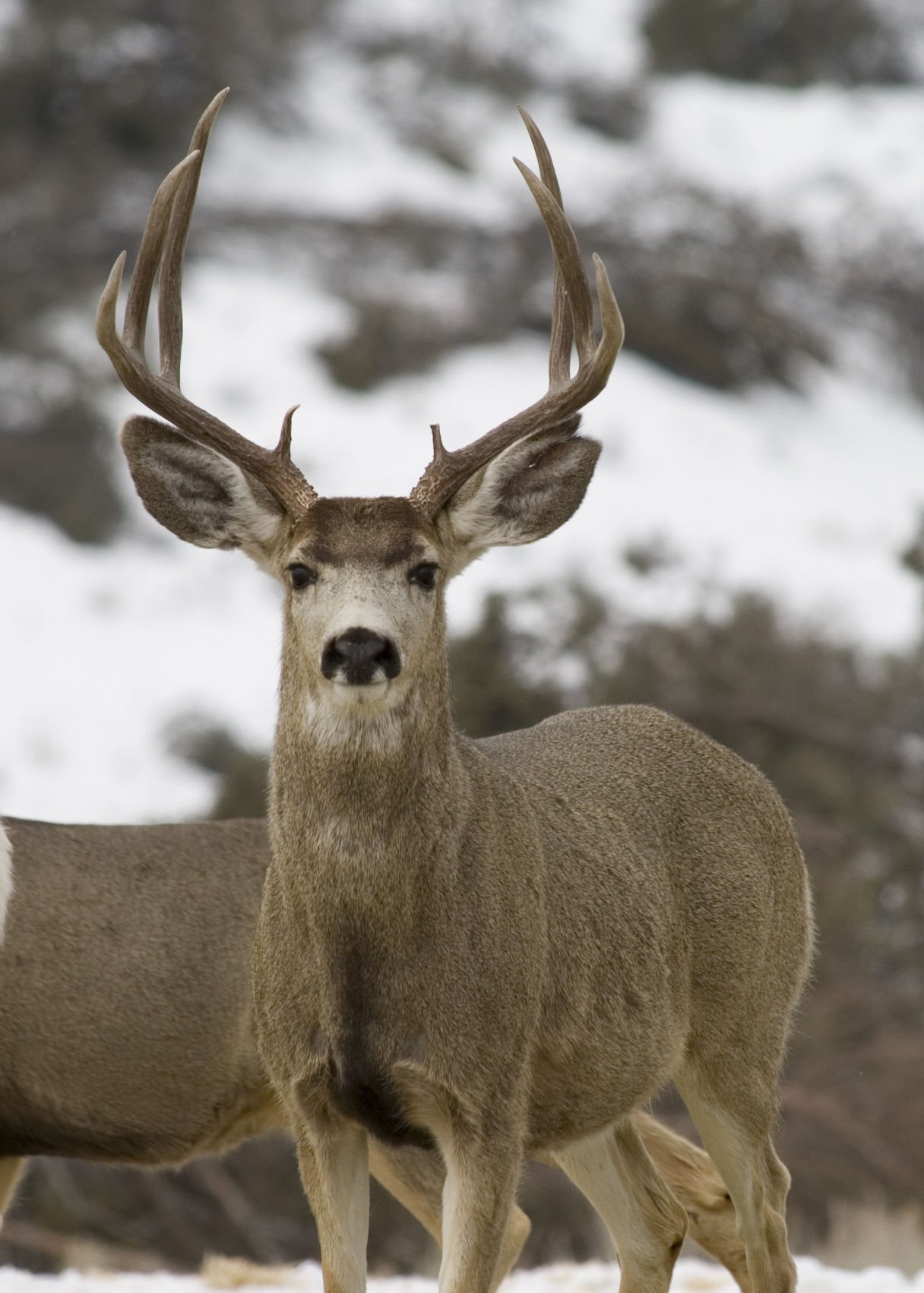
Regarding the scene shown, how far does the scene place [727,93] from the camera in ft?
121

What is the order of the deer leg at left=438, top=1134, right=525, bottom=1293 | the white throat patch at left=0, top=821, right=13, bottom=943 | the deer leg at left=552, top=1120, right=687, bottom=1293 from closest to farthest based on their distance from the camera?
1. the deer leg at left=438, top=1134, right=525, bottom=1293
2. the white throat patch at left=0, top=821, right=13, bottom=943
3. the deer leg at left=552, top=1120, right=687, bottom=1293

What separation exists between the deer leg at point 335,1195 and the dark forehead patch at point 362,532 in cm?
141

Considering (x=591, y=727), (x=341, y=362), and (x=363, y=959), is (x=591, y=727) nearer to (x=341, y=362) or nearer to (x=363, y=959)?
(x=363, y=959)

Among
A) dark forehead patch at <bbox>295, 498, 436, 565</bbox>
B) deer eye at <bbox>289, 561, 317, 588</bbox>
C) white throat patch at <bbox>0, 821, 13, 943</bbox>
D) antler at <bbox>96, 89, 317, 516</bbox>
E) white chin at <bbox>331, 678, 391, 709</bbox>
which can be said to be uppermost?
antler at <bbox>96, 89, 317, 516</bbox>

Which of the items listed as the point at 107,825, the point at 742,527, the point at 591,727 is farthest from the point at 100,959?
the point at 742,527

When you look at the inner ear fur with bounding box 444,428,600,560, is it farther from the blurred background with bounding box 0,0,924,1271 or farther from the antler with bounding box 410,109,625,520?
the blurred background with bounding box 0,0,924,1271

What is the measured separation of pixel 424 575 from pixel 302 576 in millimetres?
313

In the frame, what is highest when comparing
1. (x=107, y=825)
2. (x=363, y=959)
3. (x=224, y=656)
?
(x=363, y=959)

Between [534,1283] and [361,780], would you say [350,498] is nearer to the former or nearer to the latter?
[361,780]

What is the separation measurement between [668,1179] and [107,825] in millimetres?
2373

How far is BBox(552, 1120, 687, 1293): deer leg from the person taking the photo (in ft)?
22.7

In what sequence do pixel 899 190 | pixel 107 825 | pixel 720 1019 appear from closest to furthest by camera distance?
pixel 720 1019 < pixel 107 825 < pixel 899 190

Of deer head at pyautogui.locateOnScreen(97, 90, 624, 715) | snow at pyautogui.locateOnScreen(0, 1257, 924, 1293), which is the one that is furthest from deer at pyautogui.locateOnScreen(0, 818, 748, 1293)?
deer head at pyautogui.locateOnScreen(97, 90, 624, 715)

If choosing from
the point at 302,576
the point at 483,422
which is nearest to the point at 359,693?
the point at 302,576
